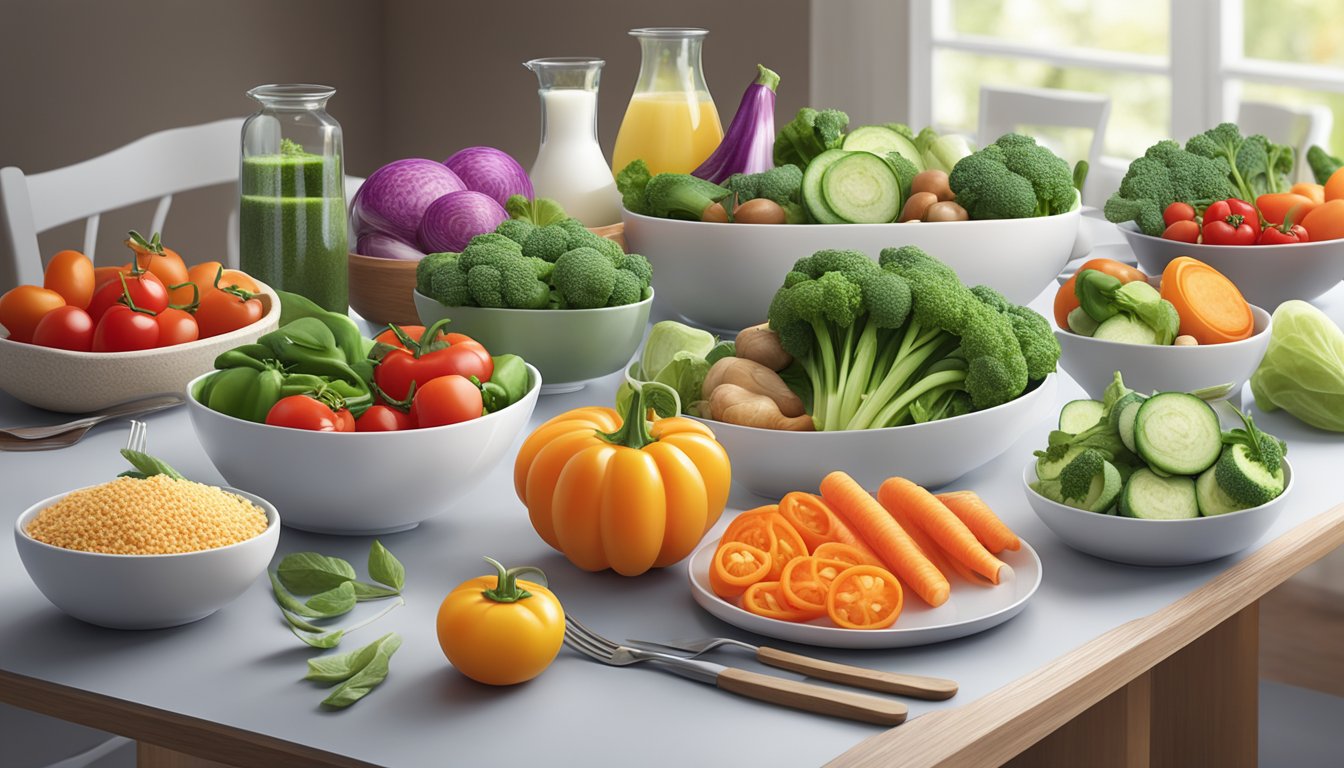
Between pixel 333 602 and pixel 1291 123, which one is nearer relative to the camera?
pixel 333 602

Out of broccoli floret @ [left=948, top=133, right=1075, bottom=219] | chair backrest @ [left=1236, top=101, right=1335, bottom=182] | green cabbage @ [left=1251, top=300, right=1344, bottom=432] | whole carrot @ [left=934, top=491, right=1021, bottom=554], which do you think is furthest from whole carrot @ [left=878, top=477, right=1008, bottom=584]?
chair backrest @ [left=1236, top=101, right=1335, bottom=182]

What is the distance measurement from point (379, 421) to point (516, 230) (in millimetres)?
465

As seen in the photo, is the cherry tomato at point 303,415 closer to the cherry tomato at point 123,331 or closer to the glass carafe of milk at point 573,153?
the cherry tomato at point 123,331

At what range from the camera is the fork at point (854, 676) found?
81 cm

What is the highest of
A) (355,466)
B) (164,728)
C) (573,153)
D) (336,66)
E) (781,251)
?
(336,66)

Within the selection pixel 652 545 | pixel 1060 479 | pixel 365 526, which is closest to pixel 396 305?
pixel 365 526

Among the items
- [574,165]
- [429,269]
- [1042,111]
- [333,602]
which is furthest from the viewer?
[1042,111]

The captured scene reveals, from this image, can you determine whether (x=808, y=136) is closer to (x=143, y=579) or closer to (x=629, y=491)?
(x=629, y=491)

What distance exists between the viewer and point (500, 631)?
0.82 metres

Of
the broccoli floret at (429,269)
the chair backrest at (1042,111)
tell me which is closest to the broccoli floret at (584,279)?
the broccoli floret at (429,269)

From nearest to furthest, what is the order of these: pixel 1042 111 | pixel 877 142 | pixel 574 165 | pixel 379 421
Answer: pixel 379 421, pixel 877 142, pixel 574 165, pixel 1042 111

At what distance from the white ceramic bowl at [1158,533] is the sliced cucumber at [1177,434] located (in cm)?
5

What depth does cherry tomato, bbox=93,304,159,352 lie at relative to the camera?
1311 millimetres

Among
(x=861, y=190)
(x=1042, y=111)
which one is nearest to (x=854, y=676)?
(x=861, y=190)
